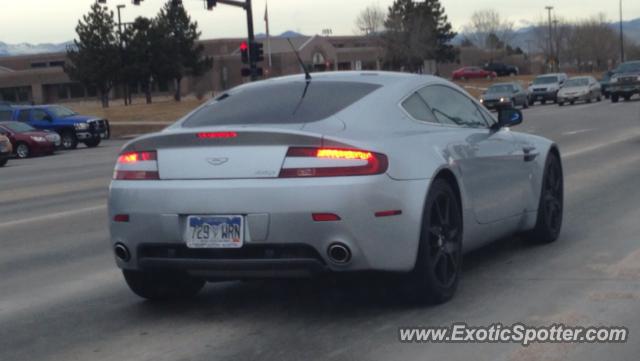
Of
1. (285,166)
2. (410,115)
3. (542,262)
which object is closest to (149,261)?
(285,166)

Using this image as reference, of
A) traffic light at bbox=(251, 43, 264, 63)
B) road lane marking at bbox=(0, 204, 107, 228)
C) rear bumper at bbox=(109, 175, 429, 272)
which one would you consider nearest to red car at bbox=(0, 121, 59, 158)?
traffic light at bbox=(251, 43, 264, 63)

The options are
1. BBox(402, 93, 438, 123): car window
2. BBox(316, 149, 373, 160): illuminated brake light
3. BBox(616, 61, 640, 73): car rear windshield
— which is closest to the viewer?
BBox(316, 149, 373, 160): illuminated brake light

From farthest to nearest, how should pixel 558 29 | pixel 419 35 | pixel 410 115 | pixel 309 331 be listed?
pixel 558 29, pixel 419 35, pixel 410 115, pixel 309 331

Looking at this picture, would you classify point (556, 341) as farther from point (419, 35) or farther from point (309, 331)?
point (419, 35)

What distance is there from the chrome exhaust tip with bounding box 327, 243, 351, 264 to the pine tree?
6375cm

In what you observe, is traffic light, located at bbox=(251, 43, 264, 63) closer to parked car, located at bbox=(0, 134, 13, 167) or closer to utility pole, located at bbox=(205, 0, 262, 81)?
utility pole, located at bbox=(205, 0, 262, 81)

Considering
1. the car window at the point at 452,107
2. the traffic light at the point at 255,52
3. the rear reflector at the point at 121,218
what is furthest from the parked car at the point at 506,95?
the rear reflector at the point at 121,218

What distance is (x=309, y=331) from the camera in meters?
6.80

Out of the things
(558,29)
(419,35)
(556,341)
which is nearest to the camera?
(556,341)

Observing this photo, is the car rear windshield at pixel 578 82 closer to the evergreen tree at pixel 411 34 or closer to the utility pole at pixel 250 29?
the utility pole at pixel 250 29

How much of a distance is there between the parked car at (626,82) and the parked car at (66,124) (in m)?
27.1

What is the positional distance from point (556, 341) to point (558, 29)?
139979mm

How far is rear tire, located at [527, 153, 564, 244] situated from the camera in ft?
31.5

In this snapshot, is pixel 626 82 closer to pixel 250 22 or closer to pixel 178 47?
pixel 250 22
